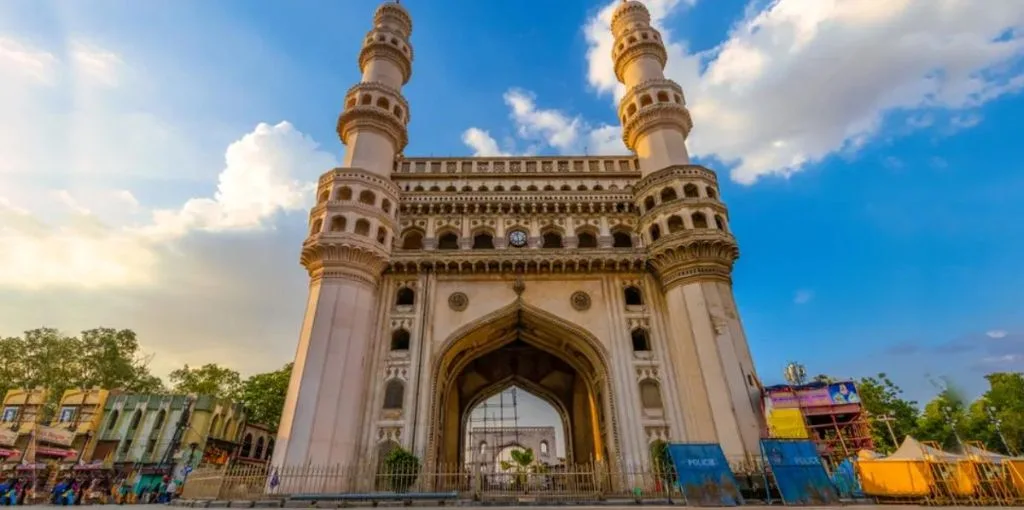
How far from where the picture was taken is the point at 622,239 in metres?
28.4

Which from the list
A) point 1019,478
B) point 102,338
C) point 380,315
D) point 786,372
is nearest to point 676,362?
point 786,372

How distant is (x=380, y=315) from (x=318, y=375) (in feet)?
14.5

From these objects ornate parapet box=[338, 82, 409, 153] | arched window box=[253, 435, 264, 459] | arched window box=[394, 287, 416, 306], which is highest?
ornate parapet box=[338, 82, 409, 153]

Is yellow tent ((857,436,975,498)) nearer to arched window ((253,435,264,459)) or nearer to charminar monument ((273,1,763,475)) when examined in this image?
charminar monument ((273,1,763,475))

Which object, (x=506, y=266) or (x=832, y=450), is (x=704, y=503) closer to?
(x=832, y=450)

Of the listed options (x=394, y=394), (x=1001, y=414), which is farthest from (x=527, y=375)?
(x=1001, y=414)

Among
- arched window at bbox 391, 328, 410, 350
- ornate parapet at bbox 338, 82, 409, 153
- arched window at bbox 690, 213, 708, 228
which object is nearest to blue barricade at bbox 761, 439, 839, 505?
arched window at bbox 690, 213, 708, 228

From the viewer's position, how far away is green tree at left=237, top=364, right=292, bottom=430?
4144 centimetres

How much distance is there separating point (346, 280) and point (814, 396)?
70.2ft

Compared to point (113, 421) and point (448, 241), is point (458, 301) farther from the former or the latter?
point (113, 421)

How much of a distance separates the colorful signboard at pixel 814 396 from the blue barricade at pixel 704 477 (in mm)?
6762

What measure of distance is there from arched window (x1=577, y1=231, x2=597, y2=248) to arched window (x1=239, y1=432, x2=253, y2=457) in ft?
94.6

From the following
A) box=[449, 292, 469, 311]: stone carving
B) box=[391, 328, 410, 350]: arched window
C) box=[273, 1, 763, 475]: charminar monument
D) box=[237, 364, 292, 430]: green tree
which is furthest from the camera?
box=[237, 364, 292, 430]: green tree

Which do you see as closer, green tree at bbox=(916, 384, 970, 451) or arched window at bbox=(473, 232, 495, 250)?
arched window at bbox=(473, 232, 495, 250)
